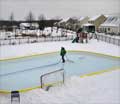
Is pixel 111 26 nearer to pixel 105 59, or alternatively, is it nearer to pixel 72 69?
pixel 105 59

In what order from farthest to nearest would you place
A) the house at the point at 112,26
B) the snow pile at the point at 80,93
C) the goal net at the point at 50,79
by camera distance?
the house at the point at 112,26, the goal net at the point at 50,79, the snow pile at the point at 80,93

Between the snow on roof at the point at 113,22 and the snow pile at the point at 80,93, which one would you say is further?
the snow on roof at the point at 113,22

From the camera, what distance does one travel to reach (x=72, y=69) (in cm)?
882

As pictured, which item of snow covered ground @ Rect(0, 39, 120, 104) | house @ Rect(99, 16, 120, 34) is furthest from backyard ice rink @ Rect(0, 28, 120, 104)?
house @ Rect(99, 16, 120, 34)

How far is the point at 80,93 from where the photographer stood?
538 centimetres

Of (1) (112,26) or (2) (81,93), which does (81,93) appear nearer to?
(2) (81,93)

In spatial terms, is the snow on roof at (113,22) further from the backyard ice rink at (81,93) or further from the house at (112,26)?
the backyard ice rink at (81,93)

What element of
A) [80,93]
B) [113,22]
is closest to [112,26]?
[113,22]

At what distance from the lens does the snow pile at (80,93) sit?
4.88 meters

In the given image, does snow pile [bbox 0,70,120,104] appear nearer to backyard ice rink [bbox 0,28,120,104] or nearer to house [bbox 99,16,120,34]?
backyard ice rink [bbox 0,28,120,104]

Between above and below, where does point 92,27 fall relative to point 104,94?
above

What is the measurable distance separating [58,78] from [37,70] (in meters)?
2.45

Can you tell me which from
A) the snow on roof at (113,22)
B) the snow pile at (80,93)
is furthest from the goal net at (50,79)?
the snow on roof at (113,22)

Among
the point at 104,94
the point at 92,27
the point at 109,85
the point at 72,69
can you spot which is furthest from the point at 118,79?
the point at 92,27
